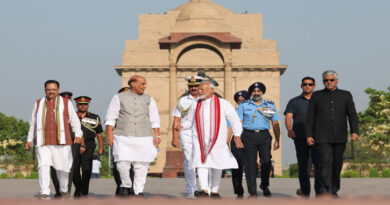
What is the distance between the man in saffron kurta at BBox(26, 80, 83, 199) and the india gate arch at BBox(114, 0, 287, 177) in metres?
49.2

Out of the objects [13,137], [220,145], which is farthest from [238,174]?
[13,137]

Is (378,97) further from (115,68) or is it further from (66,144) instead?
(66,144)

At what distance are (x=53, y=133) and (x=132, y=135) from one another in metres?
1.32

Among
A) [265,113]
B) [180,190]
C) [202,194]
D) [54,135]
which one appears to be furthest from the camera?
[180,190]

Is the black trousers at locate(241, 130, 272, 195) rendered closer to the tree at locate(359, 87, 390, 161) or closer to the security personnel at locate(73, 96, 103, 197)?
the security personnel at locate(73, 96, 103, 197)

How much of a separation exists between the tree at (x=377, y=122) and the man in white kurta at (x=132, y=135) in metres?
46.2

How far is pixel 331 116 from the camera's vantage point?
→ 1150cm

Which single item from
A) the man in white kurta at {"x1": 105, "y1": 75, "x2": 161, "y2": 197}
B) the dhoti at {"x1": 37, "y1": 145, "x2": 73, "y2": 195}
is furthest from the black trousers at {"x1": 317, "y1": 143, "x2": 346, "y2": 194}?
the dhoti at {"x1": 37, "y1": 145, "x2": 73, "y2": 195}

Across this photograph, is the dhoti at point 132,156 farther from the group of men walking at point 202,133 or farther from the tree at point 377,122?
the tree at point 377,122

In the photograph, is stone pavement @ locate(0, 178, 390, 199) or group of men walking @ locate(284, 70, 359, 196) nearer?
group of men walking @ locate(284, 70, 359, 196)

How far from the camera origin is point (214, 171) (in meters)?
Result: 10.7

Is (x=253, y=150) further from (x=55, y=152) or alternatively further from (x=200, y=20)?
(x=200, y=20)

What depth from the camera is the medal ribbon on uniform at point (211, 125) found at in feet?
35.1

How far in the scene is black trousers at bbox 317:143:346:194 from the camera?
36.9 feet
